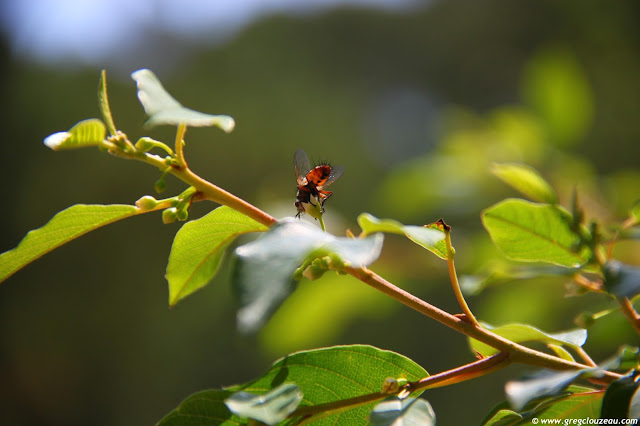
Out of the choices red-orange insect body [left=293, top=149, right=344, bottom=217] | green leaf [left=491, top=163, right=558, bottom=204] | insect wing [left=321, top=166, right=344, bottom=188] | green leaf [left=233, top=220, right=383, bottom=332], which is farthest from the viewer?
insect wing [left=321, top=166, right=344, bottom=188]

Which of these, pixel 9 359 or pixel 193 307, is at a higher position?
pixel 193 307

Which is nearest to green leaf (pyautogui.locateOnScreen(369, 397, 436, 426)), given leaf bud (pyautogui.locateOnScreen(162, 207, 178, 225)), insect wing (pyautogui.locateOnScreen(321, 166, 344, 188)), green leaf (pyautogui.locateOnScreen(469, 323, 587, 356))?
green leaf (pyautogui.locateOnScreen(469, 323, 587, 356))

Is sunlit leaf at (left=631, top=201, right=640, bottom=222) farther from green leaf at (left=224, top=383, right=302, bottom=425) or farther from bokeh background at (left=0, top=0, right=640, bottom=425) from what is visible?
bokeh background at (left=0, top=0, right=640, bottom=425)

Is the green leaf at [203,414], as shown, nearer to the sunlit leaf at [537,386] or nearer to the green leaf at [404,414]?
the green leaf at [404,414]

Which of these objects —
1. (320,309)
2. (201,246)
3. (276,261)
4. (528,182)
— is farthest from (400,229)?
(320,309)

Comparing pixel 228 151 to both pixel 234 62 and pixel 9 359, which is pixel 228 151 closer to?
pixel 234 62

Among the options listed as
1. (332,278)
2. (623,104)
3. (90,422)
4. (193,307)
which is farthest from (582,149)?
(90,422)
